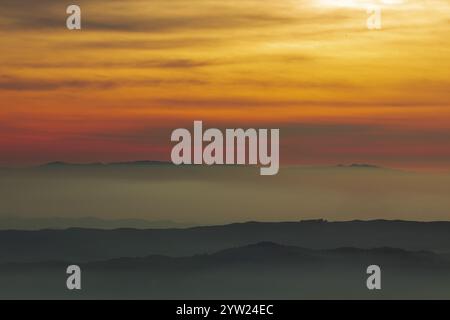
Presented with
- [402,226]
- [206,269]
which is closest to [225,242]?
[206,269]

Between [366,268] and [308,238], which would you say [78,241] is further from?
[366,268]

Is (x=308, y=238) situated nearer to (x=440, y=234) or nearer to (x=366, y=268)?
(x=366, y=268)

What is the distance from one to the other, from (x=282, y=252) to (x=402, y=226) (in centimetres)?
221

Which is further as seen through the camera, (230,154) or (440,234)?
(440,234)

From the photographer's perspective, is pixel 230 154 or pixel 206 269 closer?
pixel 230 154

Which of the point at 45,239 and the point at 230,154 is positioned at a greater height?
the point at 230,154

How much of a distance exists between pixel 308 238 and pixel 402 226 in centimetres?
171

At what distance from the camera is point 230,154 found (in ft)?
45.6

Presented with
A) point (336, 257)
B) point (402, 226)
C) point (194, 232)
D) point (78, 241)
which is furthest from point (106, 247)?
point (402, 226)

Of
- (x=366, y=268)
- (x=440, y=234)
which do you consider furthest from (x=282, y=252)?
(x=440, y=234)

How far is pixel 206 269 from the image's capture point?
15.1 m

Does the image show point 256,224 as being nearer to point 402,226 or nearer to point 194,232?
point 194,232

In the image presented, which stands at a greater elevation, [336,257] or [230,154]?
[230,154]

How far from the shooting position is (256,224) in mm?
14906
